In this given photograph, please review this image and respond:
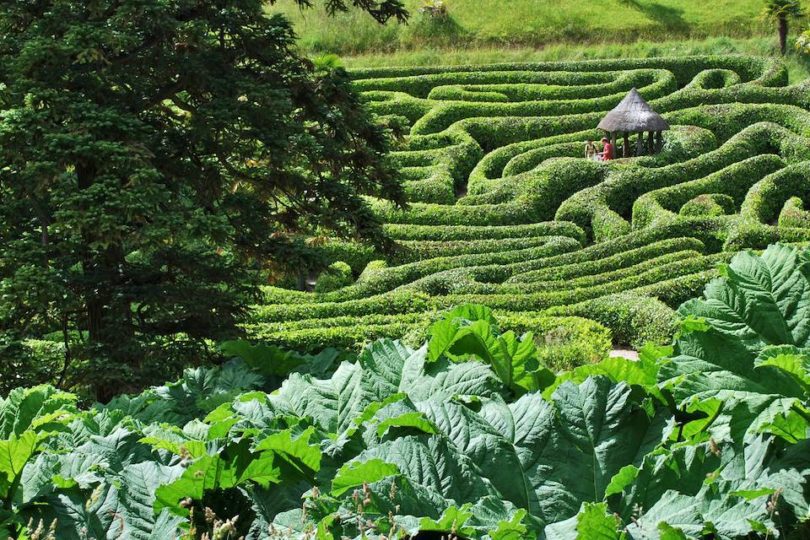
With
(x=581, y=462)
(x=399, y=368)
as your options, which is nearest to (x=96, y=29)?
(x=399, y=368)

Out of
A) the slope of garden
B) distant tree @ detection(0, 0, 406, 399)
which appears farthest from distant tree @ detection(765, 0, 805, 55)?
the slope of garden

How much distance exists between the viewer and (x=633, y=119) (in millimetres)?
27094

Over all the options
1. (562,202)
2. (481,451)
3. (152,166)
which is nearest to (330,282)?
(562,202)

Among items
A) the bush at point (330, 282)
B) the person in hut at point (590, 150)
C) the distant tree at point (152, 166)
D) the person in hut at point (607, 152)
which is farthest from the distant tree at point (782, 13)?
the distant tree at point (152, 166)

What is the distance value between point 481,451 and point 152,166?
9.94m

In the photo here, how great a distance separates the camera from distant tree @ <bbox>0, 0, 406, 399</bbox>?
1216 centimetres

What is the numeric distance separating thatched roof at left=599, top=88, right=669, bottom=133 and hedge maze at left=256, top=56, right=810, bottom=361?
81 cm

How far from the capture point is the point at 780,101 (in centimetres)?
2950

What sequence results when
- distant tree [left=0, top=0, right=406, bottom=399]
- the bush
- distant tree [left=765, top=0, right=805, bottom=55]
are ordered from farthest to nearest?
distant tree [left=765, top=0, right=805, bottom=55]
the bush
distant tree [left=0, top=0, right=406, bottom=399]

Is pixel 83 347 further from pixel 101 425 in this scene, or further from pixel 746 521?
pixel 746 521

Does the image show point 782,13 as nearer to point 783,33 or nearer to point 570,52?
point 783,33

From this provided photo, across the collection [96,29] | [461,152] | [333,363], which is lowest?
[461,152]

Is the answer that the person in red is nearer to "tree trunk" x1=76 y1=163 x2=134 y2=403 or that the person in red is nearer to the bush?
the bush

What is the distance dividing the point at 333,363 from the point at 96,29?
8144 millimetres
